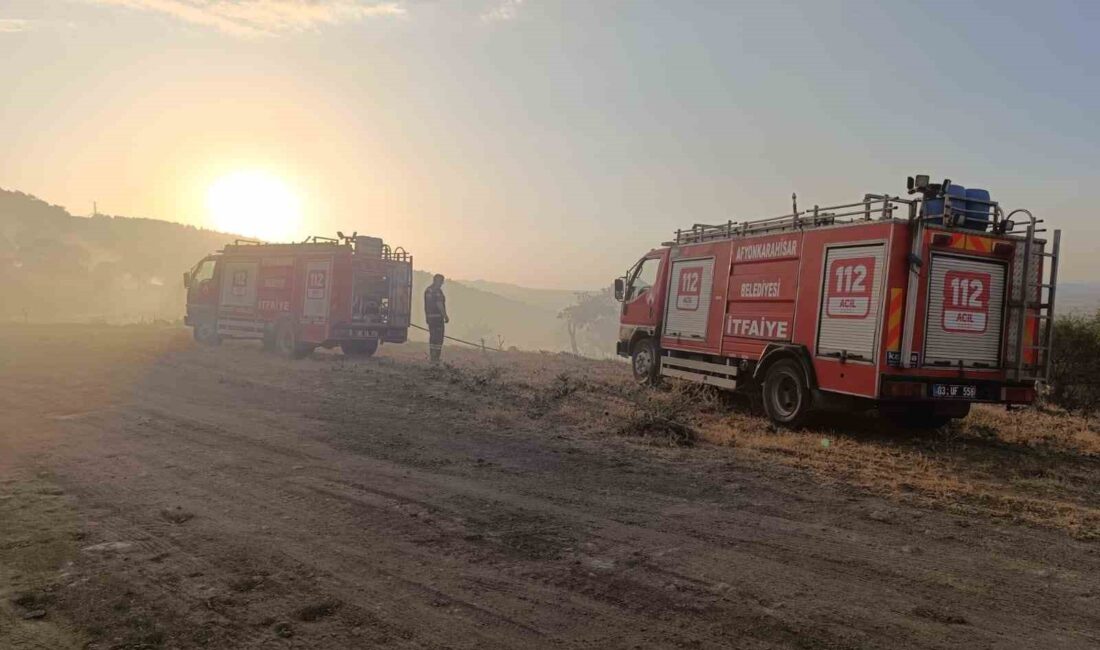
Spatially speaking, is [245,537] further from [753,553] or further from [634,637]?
[753,553]

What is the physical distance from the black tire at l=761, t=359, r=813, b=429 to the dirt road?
193 centimetres

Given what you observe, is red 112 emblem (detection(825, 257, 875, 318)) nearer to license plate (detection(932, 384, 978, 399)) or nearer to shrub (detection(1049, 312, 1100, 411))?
license plate (detection(932, 384, 978, 399))

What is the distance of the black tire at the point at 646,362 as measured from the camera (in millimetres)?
12977

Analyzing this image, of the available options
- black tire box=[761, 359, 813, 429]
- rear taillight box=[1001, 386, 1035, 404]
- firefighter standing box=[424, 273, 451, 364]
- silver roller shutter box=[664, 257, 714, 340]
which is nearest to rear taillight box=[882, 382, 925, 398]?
black tire box=[761, 359, 813, 429]

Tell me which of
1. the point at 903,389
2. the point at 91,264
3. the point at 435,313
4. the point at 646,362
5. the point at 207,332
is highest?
the point at 91,264

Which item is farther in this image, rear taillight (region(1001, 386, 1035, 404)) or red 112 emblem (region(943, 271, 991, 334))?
rear taillight (region(1001, 386, 1035, 404))

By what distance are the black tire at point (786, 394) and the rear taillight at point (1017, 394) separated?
7.55 feet

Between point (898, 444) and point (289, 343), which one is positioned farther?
point (289, 343)

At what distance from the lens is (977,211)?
8.46m

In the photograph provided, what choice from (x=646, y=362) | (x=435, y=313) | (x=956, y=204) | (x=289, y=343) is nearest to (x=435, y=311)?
(x=435, y=313)

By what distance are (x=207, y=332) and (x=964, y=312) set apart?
1885 centimetres

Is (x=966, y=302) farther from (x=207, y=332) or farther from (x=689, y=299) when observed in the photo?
(x=207, y=332)

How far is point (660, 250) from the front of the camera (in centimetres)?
1320

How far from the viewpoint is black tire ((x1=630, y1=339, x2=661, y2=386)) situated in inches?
511
